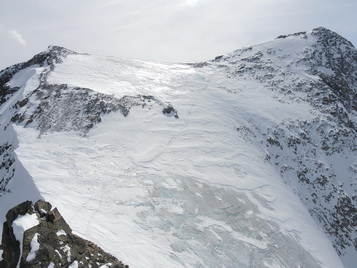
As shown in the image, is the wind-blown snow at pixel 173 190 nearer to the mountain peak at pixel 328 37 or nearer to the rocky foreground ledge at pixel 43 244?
the rocky foreground ledge at pixel 43 244

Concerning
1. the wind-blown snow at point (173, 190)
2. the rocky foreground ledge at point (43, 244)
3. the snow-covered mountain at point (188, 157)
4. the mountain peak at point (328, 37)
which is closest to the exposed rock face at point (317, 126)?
the mountain peak at point (328, 37)

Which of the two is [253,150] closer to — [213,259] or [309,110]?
→ [309,110]

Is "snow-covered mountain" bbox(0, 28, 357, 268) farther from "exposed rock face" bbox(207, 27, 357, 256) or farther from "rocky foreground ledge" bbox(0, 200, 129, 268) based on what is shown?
"rocky foreground ledge" bbox(0, 200, 129, 268)

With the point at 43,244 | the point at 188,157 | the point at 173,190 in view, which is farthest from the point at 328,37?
the point at 43,244

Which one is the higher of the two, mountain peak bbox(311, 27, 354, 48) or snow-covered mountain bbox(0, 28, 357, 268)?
mountain peak bbox(311, 27, 354, 48)

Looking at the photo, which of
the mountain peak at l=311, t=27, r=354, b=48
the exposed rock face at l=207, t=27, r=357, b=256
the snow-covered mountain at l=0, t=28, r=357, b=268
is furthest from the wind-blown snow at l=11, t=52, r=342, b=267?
the mountain peak at l=311, t=27, r=354, b=48

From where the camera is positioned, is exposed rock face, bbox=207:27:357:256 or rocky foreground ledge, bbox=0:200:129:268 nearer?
rocky foreground ledge, bbox=0:200:129:268

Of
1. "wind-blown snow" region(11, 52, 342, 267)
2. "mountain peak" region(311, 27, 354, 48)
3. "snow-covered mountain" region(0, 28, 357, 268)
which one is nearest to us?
"wind-blown snow" region(11, 52, 342, 267)
